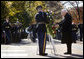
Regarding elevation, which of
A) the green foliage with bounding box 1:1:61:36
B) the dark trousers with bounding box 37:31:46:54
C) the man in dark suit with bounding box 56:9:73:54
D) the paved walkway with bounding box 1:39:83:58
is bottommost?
the paved walkway with bounding box 1:39:83:58

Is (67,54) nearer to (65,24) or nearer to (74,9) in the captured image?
(65,24)

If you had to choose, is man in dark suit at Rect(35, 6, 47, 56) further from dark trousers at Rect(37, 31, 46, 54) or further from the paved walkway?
the paved walkway

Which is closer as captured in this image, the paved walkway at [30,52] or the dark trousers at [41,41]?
the paved walkway at [30,52]

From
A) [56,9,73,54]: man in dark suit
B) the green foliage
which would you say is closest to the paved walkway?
[56,9,73,54]: man in dark suit

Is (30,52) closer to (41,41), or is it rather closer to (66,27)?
(41,41)

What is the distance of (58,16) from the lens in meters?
43.9

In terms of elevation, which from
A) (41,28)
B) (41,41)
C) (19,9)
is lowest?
(41,41)

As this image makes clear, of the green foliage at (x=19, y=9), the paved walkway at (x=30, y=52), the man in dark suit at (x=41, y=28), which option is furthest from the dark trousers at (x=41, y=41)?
the green foliage at (x=19, y=9)

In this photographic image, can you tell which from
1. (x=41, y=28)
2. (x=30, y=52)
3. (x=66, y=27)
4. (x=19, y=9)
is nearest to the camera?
(x=41, y=28)

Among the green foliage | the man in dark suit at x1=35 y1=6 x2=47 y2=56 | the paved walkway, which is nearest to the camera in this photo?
the paved walkway

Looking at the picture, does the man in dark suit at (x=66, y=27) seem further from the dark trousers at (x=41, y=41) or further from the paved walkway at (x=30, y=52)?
the dark trousers at (x=41, y=41)

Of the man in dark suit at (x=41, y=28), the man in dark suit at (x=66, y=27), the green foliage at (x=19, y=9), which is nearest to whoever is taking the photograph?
the man in dark suit at (x=41, y=28)

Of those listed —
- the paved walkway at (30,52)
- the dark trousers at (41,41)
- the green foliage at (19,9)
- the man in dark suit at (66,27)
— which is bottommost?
the paved walkway at (30,52)

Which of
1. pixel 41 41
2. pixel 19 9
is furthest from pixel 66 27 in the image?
pixel 19 9
